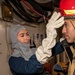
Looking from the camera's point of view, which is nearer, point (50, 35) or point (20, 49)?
point (50, 35)

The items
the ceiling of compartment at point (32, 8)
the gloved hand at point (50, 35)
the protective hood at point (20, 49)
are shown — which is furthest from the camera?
the ceiling of compartment at point (32, 8)

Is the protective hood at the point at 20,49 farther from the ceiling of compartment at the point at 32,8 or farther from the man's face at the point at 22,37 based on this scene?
the ceiling of compartment at the point at 32,8

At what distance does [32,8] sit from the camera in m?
2.00

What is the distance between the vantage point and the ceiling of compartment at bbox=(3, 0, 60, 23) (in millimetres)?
2020

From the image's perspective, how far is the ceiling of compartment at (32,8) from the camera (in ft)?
6.63

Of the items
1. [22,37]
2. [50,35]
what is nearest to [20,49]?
[22,37]

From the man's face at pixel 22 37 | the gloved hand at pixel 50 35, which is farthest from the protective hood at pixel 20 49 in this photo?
the gloved hand at pixel 50 35

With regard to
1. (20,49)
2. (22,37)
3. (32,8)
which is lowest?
(20,49)

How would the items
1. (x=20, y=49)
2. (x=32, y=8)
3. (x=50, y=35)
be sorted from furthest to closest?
(x=32, y=8) → (x=20, y=49) → (x=50, y=35)

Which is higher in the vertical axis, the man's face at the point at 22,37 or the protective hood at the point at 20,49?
the man's face at the point at 22,37

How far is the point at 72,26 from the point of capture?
134 cm

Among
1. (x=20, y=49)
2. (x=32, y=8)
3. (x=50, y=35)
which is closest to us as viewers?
(x=50, y=35)

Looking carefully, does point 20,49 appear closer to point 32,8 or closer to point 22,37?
point 22,37

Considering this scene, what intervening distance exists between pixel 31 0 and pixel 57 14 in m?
0.74
